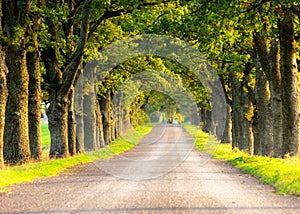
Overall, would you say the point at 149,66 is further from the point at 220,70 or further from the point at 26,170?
the point at 26,170

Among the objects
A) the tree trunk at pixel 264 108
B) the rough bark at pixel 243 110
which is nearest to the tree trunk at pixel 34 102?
the tree trunk at pixel 264 108

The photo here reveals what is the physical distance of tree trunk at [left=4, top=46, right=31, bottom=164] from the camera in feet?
69.1

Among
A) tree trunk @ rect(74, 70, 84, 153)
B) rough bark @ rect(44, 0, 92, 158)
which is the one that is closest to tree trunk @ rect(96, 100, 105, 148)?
tree trunk @ rect(74, 70, 84, 153)

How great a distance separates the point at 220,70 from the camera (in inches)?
1347

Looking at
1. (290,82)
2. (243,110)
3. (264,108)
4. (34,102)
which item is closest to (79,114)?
(34,102)

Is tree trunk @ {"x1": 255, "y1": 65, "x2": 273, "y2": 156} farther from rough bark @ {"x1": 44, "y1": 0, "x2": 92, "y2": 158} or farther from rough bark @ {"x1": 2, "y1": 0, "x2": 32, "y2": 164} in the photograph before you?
rough bark @ {"x1": 2, "y1": 0, "x2": 32, "y2": 164}

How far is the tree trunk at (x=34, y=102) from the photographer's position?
77.7ft

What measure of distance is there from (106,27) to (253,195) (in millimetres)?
18186

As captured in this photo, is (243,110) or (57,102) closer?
(57,102)

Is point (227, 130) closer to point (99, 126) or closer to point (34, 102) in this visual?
point (99, 126)

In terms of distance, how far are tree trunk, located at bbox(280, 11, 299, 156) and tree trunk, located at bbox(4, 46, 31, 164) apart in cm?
1040

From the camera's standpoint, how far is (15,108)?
69.0ft

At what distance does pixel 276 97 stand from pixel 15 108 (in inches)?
429

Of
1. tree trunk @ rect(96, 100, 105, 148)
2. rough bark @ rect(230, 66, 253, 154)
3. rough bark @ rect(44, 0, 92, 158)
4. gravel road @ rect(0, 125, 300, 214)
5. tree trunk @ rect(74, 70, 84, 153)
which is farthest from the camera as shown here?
tree trunk @ rect(96, 100, 105, 148)
